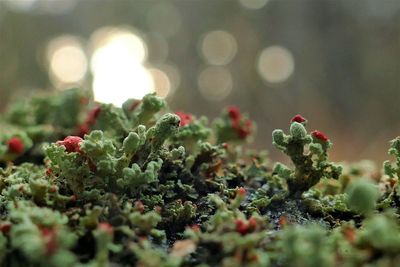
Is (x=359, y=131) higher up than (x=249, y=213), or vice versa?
(x=359, y=131)

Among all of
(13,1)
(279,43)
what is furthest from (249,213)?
(279,43)

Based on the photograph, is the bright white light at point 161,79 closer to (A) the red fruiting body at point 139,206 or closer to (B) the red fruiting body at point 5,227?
(A) the red fruiting body at point 139,206

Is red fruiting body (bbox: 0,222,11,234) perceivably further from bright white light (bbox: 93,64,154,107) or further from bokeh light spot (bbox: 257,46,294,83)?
bokeh light spot (bbox: 257,46,294,83)

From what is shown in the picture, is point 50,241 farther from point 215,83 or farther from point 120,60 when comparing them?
point 120,60

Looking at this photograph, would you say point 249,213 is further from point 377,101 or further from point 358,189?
point 377,101

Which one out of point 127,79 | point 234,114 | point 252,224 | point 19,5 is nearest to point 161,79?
point 127,79

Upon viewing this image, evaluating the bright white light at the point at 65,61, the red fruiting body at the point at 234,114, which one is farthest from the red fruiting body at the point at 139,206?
the bright white light at the point at 65,61

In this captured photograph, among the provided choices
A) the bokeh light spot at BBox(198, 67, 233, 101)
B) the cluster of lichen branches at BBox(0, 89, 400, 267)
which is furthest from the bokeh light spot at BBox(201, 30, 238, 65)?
the cluster of lichen branches at BBox(0, 89, 400, 267)
